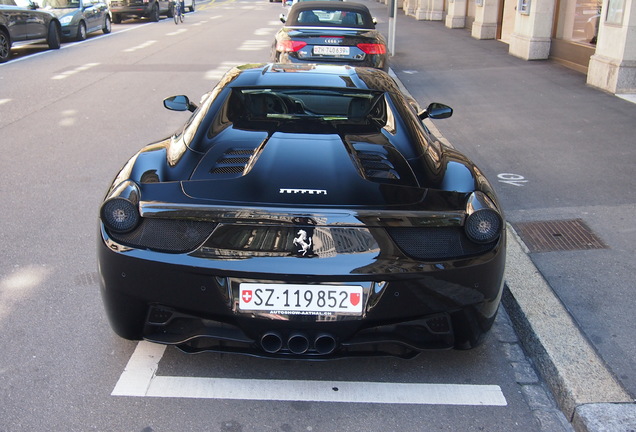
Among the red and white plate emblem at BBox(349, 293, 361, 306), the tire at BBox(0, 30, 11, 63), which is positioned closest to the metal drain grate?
the red and white plate emblem at BBox(349, 293, 361, 306)

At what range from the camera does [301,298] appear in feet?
9.63

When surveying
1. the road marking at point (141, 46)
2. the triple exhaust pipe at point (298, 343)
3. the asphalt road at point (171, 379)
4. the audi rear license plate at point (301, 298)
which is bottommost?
the road marking at point (141, 46)

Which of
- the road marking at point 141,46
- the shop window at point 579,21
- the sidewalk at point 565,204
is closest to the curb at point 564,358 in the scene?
the sidewalk at point 565,204

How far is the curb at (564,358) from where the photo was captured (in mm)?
2986

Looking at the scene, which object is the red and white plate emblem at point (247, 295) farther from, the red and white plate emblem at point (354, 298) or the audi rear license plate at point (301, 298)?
the red and white plate emblem at point (354, 298)

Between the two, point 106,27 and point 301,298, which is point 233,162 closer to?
point 301,298

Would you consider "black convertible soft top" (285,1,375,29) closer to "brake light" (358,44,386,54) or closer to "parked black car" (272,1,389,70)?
"parked black car" (272,1,389,70)

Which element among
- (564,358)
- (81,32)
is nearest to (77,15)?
(81,32)

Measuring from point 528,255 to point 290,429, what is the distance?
2476 mm

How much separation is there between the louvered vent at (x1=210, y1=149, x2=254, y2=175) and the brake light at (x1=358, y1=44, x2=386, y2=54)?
6730mm

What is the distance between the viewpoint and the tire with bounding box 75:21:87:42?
20.0 m

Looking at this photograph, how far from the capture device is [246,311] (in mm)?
2967

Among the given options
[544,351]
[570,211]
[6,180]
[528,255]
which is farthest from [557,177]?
[6,180]

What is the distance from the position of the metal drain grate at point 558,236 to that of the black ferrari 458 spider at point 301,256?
1.76 metres
